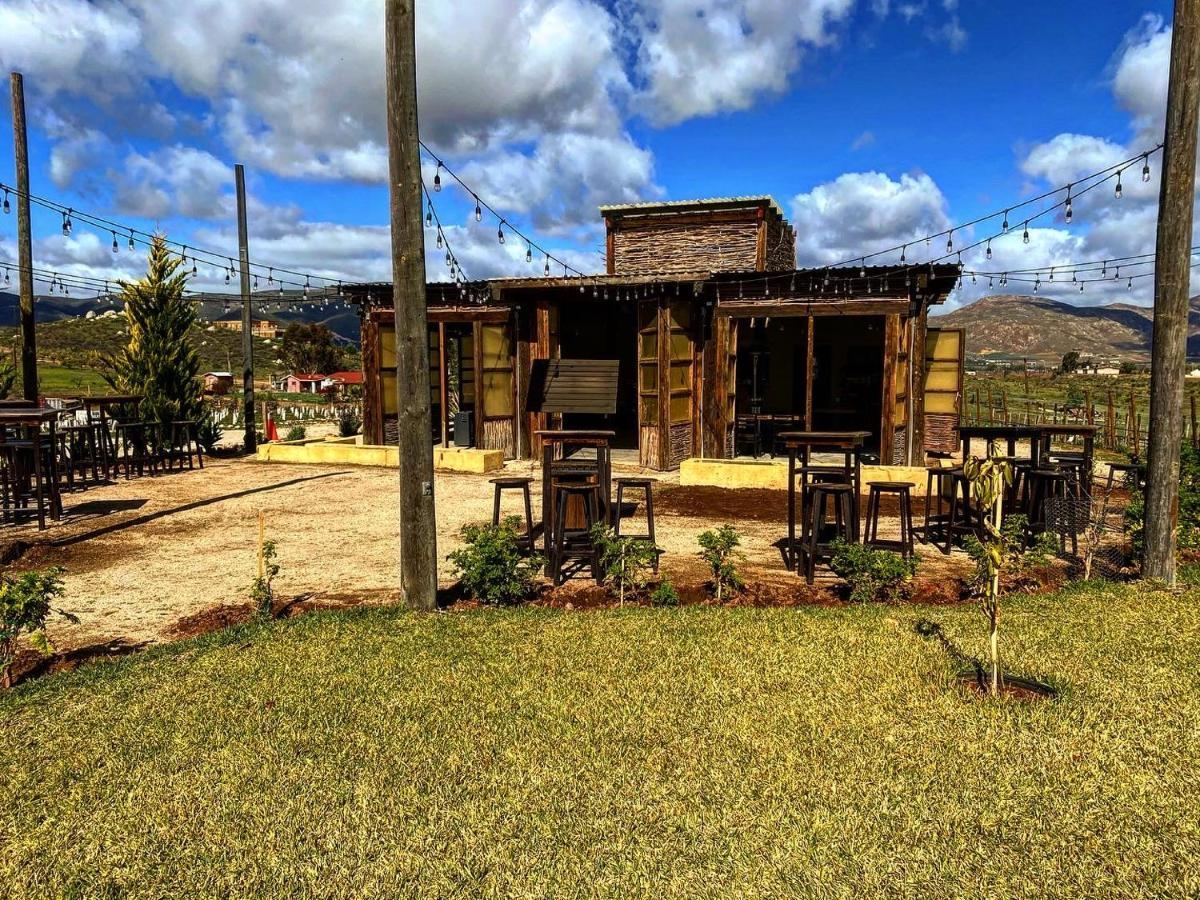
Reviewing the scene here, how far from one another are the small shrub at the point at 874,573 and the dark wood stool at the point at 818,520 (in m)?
0.49

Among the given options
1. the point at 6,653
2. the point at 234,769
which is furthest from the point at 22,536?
the point at 234,769

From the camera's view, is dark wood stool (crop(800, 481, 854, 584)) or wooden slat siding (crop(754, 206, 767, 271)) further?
wooden slat siding (crop(754, 206, 767, 271))

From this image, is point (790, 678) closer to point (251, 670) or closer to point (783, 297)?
point (251, 670)

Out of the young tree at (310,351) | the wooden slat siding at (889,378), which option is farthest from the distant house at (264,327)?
the wooden slat siding at (889,378)

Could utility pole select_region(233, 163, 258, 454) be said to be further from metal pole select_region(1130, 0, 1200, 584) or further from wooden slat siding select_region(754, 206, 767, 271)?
metal pole select_region(1130, 0, 1200, 584)

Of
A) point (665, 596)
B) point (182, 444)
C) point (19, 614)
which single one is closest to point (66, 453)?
point (182, 444)

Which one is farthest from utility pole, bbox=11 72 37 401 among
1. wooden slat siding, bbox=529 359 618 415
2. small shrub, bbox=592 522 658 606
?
small shrub, bbox=592 522 658 606

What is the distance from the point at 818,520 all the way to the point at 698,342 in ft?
27.1

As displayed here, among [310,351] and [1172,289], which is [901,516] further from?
[310,351]

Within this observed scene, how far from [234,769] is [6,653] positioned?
2.43 meters

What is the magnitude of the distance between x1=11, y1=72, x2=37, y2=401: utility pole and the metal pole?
1619cm

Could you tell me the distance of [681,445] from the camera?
15.1 meters

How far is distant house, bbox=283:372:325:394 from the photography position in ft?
201

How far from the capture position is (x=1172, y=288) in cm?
645
